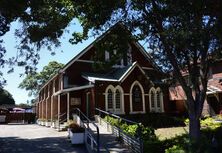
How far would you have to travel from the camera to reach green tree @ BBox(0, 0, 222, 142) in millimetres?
12477

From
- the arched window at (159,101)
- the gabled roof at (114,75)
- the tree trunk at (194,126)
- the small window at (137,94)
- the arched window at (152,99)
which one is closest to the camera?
the tree trunk at (194,126)

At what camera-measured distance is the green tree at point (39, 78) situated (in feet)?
210

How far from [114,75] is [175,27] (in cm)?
1600

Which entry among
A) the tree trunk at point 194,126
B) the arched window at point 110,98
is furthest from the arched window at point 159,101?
the tree trunk at point 194,126

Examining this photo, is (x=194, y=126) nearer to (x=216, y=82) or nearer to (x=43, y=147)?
(x=43, y=147)

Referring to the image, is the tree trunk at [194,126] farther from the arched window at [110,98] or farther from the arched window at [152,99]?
the arched window at [152,99]

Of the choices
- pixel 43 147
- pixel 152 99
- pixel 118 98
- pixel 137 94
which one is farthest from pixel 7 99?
pixel 43 147

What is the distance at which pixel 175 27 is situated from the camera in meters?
13.6

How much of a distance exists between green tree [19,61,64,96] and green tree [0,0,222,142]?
4504cm

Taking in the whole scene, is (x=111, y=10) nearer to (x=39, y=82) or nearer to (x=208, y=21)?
(x=208, y=21)

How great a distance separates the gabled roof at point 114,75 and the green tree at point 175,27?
906cm

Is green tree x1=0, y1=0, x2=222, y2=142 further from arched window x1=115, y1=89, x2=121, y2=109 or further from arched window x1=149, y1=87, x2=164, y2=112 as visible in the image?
arched window x1=149, y1=87, x2=164, y2=112

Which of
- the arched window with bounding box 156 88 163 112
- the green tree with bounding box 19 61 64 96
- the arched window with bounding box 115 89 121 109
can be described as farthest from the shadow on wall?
the green tree with bounding box 19 61 64 96

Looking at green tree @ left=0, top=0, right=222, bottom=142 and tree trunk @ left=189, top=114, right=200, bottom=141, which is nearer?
green tree @ left=0, top=0, right=222, bottom=142
